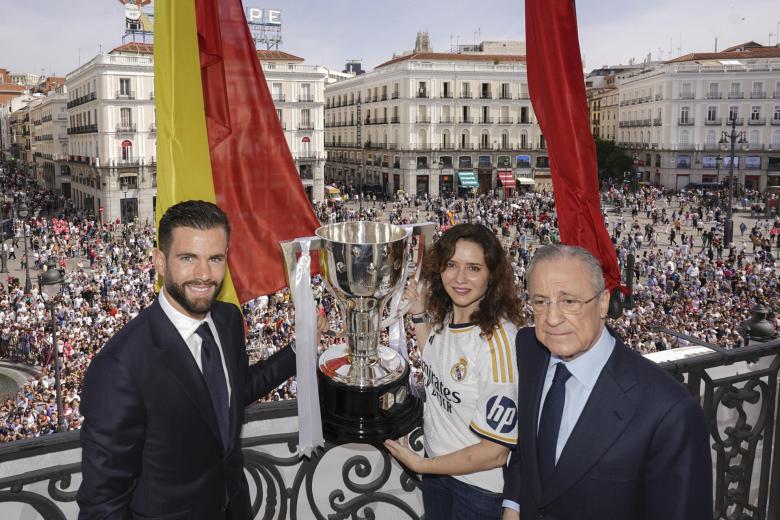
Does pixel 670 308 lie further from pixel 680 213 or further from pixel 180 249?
pixel 680 213

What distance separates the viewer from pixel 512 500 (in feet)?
7.63

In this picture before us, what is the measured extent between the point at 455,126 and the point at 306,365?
49.2 metres

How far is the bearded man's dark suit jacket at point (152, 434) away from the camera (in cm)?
188

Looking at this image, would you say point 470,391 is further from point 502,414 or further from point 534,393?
point 534,393

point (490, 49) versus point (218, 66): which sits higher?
point (490, 49)

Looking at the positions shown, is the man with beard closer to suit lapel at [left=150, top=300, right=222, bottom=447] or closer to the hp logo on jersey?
suit lapel at [left=150, top=300, right=222, bottom=447]

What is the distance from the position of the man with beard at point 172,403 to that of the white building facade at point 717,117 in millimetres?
54275

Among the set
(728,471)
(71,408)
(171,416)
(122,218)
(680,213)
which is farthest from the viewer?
(122,218)

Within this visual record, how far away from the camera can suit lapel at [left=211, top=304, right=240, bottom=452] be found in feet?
7.22

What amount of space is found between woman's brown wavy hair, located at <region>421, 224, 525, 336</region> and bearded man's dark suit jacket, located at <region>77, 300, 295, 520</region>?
2.95 feet

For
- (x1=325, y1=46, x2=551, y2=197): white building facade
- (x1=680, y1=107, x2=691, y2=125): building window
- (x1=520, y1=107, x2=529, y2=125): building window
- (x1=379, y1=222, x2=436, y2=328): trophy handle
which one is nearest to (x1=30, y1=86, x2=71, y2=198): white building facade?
(x1=325, y1=46, x2=551, y2=197): white building facade

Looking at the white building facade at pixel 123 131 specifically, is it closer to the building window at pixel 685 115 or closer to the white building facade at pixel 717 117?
the white building facade at pixel 717 117

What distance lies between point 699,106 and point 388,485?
55.3m

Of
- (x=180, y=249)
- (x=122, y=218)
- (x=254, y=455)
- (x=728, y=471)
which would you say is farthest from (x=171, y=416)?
(x=122, y=218)
